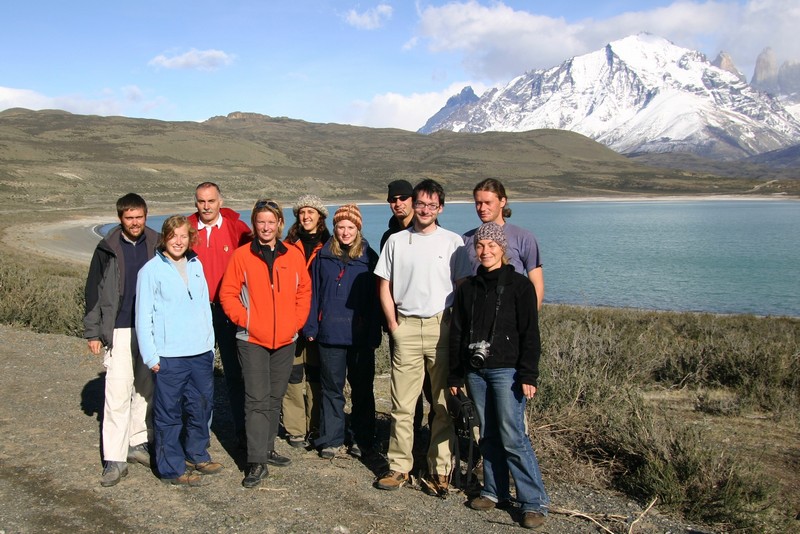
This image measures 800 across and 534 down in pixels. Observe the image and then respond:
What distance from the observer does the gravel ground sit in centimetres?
371

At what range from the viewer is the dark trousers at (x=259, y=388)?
4.32m

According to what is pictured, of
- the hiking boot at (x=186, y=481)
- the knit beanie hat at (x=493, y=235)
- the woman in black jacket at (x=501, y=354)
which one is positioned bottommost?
the hiking boot at (x=186, y=481)

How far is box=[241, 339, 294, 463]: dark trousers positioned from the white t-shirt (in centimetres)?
88

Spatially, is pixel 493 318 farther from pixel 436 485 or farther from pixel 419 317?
pixel 436 485

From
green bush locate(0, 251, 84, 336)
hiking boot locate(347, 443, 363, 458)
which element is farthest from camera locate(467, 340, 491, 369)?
green bush locate(0, 251, 84, 336)

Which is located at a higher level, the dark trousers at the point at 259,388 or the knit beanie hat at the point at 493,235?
the knit beanie hat at the point at 493,235

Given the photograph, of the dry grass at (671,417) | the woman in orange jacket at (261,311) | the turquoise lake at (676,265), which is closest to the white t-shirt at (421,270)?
the woman in orange jacket at (261,311)

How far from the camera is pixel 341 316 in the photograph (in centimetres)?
456

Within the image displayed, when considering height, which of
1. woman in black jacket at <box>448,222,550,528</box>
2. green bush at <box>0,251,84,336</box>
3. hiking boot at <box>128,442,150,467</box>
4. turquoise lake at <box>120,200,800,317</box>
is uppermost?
woman in black jacket at <box>448,222,550,528</box>

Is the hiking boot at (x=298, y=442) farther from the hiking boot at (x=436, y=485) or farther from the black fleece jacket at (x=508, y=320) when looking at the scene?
the black fleece jacket at (x=508, y=320)

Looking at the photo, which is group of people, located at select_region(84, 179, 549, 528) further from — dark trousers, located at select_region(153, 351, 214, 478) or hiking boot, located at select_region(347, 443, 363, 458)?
hiking boot, located at select_region(347, 443, 363, 458)

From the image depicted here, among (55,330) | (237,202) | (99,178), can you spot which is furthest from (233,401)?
(99,178)

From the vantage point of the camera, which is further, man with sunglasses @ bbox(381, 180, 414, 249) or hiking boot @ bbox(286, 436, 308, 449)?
hiking boot @ bbox(286, 436, 308, 449)

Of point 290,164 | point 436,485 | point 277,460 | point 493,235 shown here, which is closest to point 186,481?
point 277,460
